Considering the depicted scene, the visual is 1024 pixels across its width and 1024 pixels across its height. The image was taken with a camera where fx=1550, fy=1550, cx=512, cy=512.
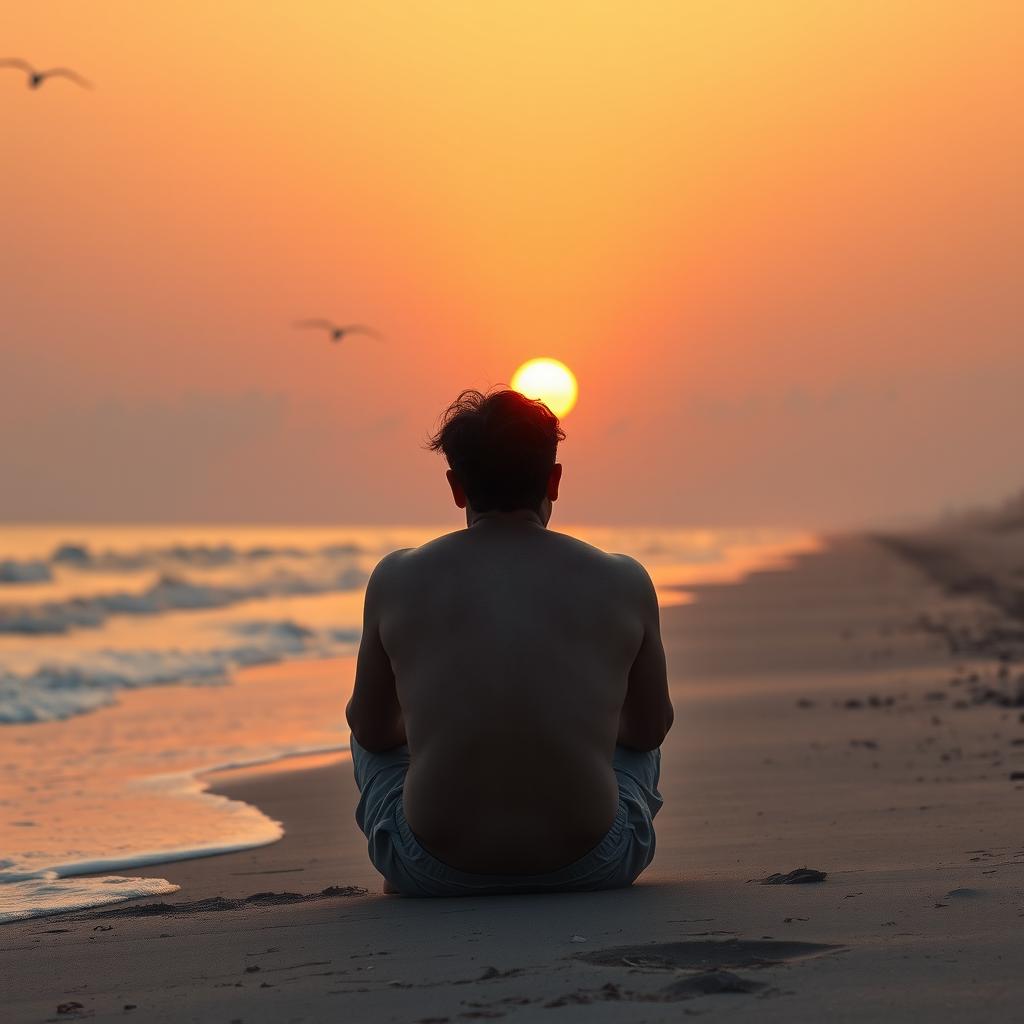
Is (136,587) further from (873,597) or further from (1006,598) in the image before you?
(1006,598)

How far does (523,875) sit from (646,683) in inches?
22.8

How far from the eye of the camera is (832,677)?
12.4 metres

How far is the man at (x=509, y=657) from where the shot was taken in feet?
12.2

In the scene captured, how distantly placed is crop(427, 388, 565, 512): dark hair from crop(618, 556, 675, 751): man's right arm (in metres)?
0.31

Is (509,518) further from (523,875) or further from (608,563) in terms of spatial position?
(523,875)

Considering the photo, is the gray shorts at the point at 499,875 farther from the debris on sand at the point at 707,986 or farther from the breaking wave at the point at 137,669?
the breaking wave at the point at 137,669

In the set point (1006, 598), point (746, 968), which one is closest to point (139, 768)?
point (746, 968)

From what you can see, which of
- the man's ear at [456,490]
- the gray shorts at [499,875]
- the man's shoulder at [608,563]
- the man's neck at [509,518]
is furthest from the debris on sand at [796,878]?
the man's ear at [456,490]

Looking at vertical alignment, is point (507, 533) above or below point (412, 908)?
above

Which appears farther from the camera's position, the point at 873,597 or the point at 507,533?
the point at 873,597

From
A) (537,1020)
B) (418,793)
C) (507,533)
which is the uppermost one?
(507,533)

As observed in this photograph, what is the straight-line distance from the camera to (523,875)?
3.91 m

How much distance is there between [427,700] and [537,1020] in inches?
45.3

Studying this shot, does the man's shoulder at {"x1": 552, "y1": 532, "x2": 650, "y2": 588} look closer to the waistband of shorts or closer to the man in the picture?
the man
